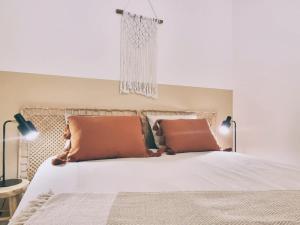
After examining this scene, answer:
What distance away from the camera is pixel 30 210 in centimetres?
74

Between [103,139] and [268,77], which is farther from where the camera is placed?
[268,77]

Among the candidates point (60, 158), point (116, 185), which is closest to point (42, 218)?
point (116, 185)

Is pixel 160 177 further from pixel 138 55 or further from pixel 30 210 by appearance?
pixel 138 55

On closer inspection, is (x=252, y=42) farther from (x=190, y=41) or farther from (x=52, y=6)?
(x=52, y=6)

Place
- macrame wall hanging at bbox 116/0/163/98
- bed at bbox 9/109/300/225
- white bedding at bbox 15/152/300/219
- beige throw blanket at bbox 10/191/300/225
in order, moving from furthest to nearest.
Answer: macrame wall hanging at bbox 116/0/163/98 < white bedding at bbox 15/152/300/219 < bed at bbox 9/109/300/225 < beige throw blanket at bbox 10/191/300/225

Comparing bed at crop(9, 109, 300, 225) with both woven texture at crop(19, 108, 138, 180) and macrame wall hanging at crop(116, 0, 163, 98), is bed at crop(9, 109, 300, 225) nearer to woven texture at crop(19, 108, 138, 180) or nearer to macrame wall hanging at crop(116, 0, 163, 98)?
woven texture at crop(19, 108, 138, 180)

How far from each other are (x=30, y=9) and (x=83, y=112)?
1017 mm

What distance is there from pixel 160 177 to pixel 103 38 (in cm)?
161

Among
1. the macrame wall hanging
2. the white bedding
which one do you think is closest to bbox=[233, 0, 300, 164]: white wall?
the white bedding

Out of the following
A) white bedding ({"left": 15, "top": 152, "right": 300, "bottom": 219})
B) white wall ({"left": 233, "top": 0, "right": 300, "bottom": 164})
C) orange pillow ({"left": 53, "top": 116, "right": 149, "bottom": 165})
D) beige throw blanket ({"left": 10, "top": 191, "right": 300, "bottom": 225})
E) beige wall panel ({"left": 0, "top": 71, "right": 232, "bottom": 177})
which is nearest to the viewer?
beige throw blanket ({"left": 10, "top": 191, "right": 300, "bottom": 225})

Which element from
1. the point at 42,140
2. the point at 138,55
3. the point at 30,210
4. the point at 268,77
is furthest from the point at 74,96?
the point at 268,77

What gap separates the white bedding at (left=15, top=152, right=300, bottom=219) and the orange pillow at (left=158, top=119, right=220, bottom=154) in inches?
14.7

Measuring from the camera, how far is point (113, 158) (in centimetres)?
162

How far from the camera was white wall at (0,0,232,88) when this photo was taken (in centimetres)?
195
